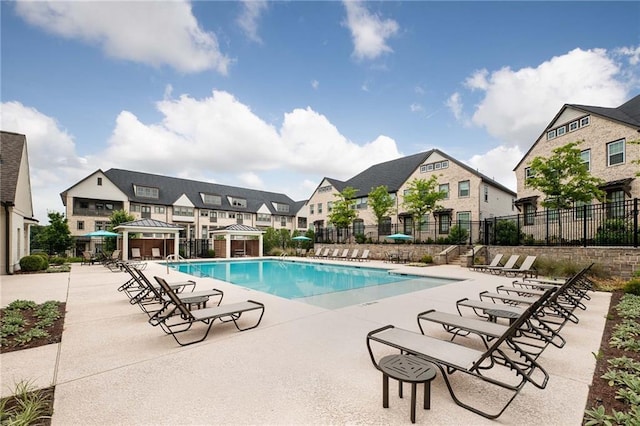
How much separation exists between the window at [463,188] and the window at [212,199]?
32.4 m

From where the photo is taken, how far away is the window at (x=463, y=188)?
25953mm

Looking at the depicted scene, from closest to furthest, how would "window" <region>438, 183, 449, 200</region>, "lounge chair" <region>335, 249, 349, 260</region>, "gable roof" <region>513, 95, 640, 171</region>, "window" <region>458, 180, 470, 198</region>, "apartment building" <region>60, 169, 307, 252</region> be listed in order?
"gable roof" <region>513, 95, 640, 171</region> → "lounge chair" <region>335, 249, 349, 260</region> → "window" <region>458, 180, 470, 198</region> → "window" <region>438, 183, 449, 200</region> → "apartment building" <region>60, 169, 307, 252</region>

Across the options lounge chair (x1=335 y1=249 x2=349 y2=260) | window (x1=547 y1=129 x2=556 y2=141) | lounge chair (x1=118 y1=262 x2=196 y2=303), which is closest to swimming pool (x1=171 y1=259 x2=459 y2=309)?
lounge chair (x1=118 y1=262 x2=196 y2=303)

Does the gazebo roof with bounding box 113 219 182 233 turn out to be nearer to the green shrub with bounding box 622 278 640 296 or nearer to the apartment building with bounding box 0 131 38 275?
the apartment building with bounding box 0 131 38 275

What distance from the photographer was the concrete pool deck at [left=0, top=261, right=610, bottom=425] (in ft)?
8.91

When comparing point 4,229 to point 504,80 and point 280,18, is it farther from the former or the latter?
point 504,80

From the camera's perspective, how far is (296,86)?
53.0 ft

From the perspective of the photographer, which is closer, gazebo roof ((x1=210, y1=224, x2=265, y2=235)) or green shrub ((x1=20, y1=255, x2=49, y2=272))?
green shrub ((x1=20, y1=255, x2=49, y2=272))

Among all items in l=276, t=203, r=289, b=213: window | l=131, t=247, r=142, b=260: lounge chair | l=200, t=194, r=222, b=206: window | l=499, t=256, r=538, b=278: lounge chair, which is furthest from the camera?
l=276, t=203, r=289, b=213: window

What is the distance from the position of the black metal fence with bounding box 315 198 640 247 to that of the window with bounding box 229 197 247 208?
18824 mm

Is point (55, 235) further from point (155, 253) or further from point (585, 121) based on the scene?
point (585, 121)

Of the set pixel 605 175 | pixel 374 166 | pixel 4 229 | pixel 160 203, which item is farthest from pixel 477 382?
pixel 160 203

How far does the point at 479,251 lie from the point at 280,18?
16187 millimetres

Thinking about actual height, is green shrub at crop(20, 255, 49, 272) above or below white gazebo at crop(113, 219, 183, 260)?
below
